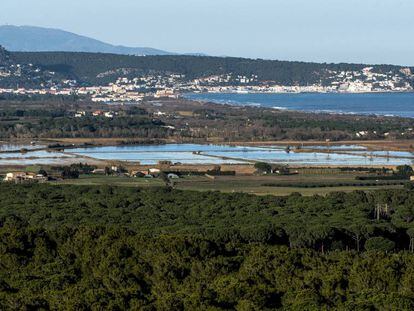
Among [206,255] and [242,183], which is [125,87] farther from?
[206,255]

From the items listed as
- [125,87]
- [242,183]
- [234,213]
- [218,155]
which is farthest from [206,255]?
[125,87]

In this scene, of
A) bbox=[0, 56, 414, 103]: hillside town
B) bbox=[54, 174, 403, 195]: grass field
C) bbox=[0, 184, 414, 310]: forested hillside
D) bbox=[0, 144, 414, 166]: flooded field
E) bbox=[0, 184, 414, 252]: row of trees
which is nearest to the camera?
bbox=[0, 184, 414, 310]: forested hillside

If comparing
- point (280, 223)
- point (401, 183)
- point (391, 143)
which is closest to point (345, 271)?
point (280, 223)

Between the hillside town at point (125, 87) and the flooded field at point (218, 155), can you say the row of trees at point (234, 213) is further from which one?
the hillside town at point (125, 87)

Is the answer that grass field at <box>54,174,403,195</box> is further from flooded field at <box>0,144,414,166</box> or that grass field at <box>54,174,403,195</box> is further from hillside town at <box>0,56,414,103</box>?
hillside town at <box>0,56,414,103</box>

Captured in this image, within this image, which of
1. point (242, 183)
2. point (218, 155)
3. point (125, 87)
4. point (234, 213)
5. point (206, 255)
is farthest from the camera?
point (125, 87)

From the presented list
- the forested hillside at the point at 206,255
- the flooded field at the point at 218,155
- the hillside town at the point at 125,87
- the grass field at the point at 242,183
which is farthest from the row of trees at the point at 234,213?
the hillside town at the point at 125,87

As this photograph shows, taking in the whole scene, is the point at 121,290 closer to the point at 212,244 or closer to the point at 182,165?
the point at 212,244

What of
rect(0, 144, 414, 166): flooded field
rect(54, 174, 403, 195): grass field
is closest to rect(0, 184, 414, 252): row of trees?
rect(54, 174, 403, 195): grass field
